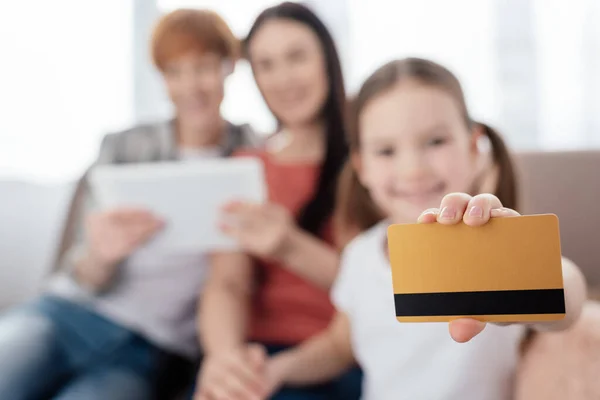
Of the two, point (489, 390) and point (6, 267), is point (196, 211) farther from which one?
point (6, 267)

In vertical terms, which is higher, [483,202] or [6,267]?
[483,202]

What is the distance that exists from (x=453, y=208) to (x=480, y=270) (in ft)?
0.12

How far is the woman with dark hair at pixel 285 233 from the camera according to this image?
2.12ft

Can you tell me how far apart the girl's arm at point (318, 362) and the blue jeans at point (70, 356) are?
22 centimetres

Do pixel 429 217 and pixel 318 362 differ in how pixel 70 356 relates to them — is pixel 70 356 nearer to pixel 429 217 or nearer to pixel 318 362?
pixel 318 362

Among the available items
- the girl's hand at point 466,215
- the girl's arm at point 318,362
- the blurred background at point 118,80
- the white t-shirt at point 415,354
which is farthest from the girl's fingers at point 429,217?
the blurred background at point 118,80

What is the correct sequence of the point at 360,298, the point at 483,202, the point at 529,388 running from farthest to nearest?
the point at 360,298 < the point at 529,388 < the point at 483,202

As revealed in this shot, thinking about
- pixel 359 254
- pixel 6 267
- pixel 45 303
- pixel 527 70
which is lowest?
pixel 6 267

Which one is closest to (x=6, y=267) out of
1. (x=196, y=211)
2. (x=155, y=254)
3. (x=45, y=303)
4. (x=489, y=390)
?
(x=45, y=303)

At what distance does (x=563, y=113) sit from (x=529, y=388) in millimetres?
977

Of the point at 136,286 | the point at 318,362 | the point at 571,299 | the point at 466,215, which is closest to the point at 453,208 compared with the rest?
the point at 466,215

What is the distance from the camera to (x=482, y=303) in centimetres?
29

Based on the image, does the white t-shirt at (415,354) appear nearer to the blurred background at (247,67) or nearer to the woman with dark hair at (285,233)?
the woman with dark hair at (285,233)

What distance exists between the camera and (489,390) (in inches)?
18.1
